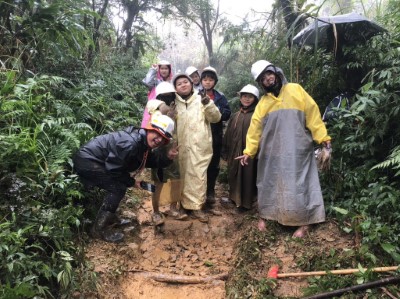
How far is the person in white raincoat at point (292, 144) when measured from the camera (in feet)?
11.3

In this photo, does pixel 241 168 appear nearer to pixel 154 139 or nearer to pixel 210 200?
pixel 210 200

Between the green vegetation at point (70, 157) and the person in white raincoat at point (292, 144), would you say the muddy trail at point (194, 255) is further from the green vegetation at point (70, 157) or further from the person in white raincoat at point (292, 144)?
the person in white raincoat at point (292, 144)

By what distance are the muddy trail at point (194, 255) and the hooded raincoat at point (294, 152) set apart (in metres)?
0.25

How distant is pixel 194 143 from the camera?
405 cm

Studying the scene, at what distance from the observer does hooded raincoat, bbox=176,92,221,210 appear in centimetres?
405

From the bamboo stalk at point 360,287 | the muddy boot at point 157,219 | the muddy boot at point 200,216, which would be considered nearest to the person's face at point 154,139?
the muddy boot at point 157,219

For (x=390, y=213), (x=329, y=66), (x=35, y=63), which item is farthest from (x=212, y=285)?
(x=35, y=63)

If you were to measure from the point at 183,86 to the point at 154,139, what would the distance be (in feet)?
3.13

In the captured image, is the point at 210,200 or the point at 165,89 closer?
the point at 165,89

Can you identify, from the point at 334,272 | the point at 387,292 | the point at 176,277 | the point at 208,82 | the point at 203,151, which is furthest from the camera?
the point at 208,82

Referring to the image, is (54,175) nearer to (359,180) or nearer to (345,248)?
(345,248)

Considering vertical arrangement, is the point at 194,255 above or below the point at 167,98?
below

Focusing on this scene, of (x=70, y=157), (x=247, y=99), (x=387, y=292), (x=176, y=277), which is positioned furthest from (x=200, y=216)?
(x=387, y=292)

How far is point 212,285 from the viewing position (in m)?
3.25
